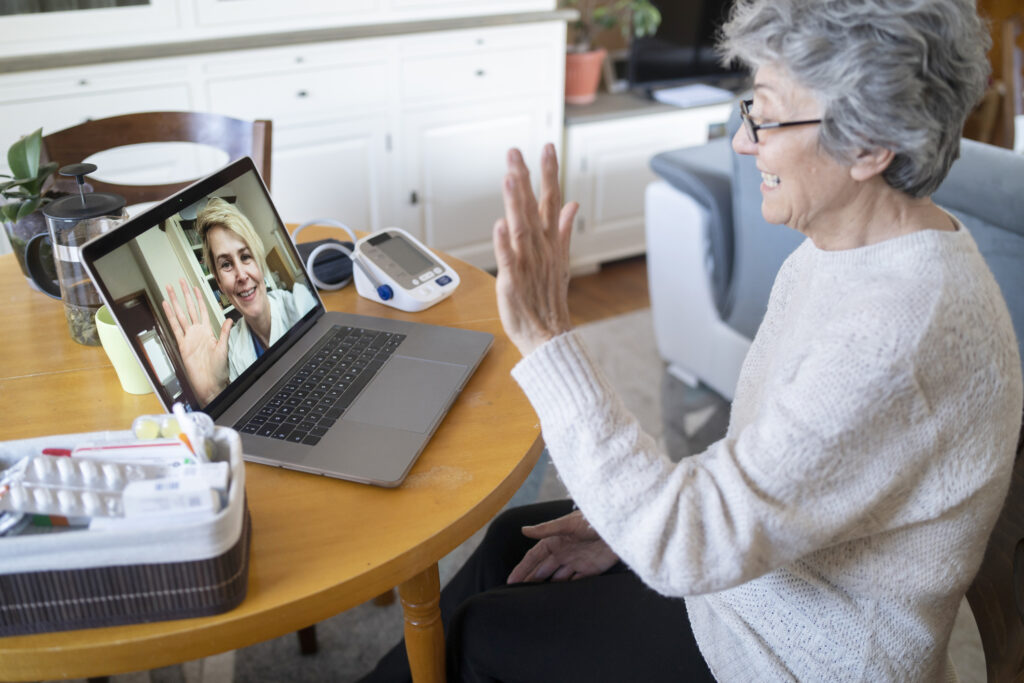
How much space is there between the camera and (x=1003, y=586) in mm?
979

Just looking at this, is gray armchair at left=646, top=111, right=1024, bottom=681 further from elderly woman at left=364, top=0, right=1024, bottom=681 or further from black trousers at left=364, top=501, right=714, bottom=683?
black trousers at left=364, top=501, right=714, bottom=683

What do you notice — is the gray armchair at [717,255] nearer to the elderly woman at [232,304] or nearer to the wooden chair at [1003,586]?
the wooden chair at [1003,586]

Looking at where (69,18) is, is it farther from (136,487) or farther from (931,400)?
(931,400)

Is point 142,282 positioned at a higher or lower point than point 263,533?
higher

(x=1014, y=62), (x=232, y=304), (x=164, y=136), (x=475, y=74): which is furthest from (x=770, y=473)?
(x=1014, y=62)

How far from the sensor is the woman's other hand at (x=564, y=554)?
119cm

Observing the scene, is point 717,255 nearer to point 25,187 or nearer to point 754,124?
point 754,124

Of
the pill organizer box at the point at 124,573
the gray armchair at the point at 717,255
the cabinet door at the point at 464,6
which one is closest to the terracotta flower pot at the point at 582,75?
the cabinet door at the point at 464,6

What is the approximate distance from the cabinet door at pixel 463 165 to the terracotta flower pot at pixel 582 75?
10.8 inches

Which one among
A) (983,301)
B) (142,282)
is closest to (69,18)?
(142,282)

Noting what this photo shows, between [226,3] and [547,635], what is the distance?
215cm

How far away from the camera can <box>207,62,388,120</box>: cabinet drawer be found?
258 centimetres

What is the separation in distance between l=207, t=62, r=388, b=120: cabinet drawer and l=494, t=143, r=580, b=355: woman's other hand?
76.2 inches

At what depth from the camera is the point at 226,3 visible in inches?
98.7
